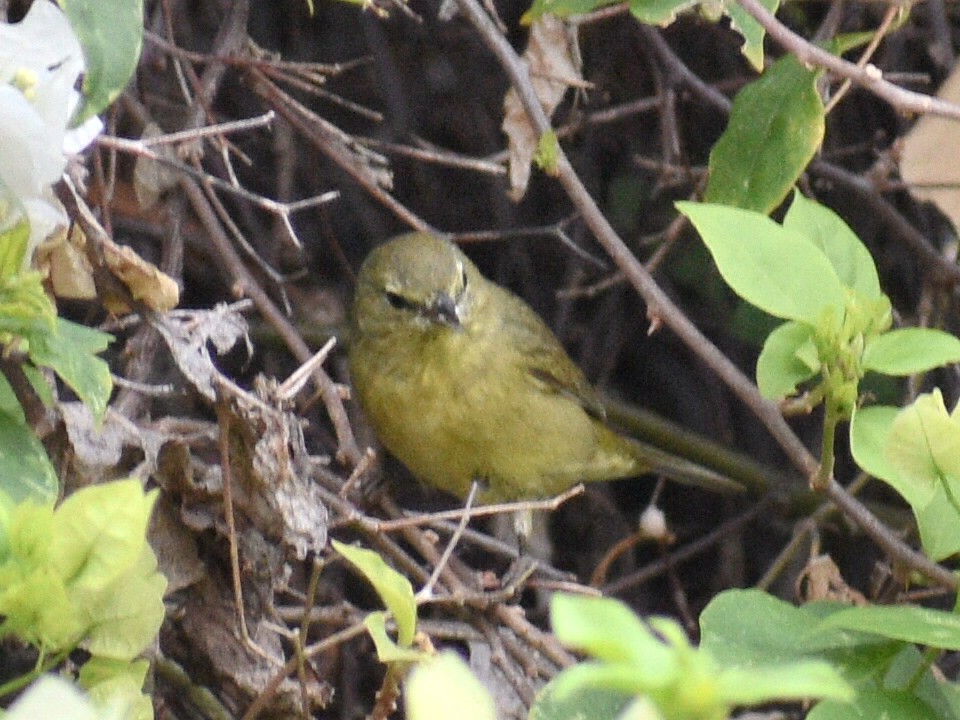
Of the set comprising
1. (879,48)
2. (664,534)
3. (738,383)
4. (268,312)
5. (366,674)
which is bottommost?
(366,674)

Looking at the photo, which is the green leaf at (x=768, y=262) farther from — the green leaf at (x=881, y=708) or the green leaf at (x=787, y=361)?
the green leaf at (x=881, y=708)

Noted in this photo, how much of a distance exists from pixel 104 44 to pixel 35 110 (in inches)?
12.1

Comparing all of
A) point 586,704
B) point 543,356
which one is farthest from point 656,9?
point 543,356

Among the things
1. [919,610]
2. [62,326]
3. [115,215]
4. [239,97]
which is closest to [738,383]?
[919,610]

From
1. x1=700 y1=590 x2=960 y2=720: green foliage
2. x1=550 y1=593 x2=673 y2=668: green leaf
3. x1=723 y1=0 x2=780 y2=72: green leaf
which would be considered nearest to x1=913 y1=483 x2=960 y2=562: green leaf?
x1=700 y1=590 x2=960 y2=720: green foliage

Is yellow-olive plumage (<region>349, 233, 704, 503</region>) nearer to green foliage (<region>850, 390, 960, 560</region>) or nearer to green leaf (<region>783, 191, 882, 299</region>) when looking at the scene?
green leaf (<region>783, 191, 882, 299</region>)

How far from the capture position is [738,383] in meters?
2.65

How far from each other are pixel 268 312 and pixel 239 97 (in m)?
1.18

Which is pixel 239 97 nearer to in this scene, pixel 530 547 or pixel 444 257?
pixel 444 257

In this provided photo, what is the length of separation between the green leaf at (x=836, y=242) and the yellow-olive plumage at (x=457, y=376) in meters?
1.55

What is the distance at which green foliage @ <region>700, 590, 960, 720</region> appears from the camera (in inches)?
76.5

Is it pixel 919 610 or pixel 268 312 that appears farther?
pixel 268 312

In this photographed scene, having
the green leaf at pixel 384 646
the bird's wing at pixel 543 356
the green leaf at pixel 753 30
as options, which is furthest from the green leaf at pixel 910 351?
the bird's wing at pixel 543 356

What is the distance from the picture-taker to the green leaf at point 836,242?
2348 mm
